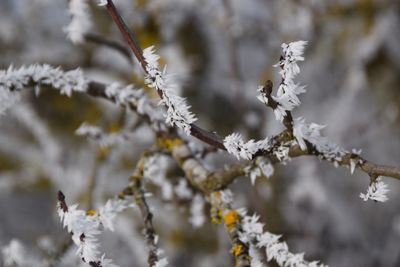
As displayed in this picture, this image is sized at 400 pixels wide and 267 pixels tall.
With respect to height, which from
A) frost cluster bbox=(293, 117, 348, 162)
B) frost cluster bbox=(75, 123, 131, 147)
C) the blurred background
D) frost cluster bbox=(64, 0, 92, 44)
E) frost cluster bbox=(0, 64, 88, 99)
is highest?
the blurred background

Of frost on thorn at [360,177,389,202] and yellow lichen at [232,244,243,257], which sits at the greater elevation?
frost on thorn at [360,177,389,202]

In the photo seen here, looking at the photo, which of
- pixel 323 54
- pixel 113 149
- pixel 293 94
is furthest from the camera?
pixel 323 54

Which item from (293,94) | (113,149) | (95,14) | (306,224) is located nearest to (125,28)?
(293,94)

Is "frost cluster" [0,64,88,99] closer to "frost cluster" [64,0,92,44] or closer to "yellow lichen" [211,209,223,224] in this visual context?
"frost cluster" [64,0,92,44]

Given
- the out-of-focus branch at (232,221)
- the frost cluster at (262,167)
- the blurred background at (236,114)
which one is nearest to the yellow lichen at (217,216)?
the out-of-focus branch at (232,221)

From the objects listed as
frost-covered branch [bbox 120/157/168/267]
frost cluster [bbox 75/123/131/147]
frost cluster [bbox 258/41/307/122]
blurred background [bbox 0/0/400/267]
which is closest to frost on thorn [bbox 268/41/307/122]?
frost cluster [bbox 258/41/307/122]

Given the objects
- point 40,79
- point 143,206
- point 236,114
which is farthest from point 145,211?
point 236,114

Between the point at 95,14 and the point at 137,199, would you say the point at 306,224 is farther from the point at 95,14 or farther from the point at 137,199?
the point at 137,199
